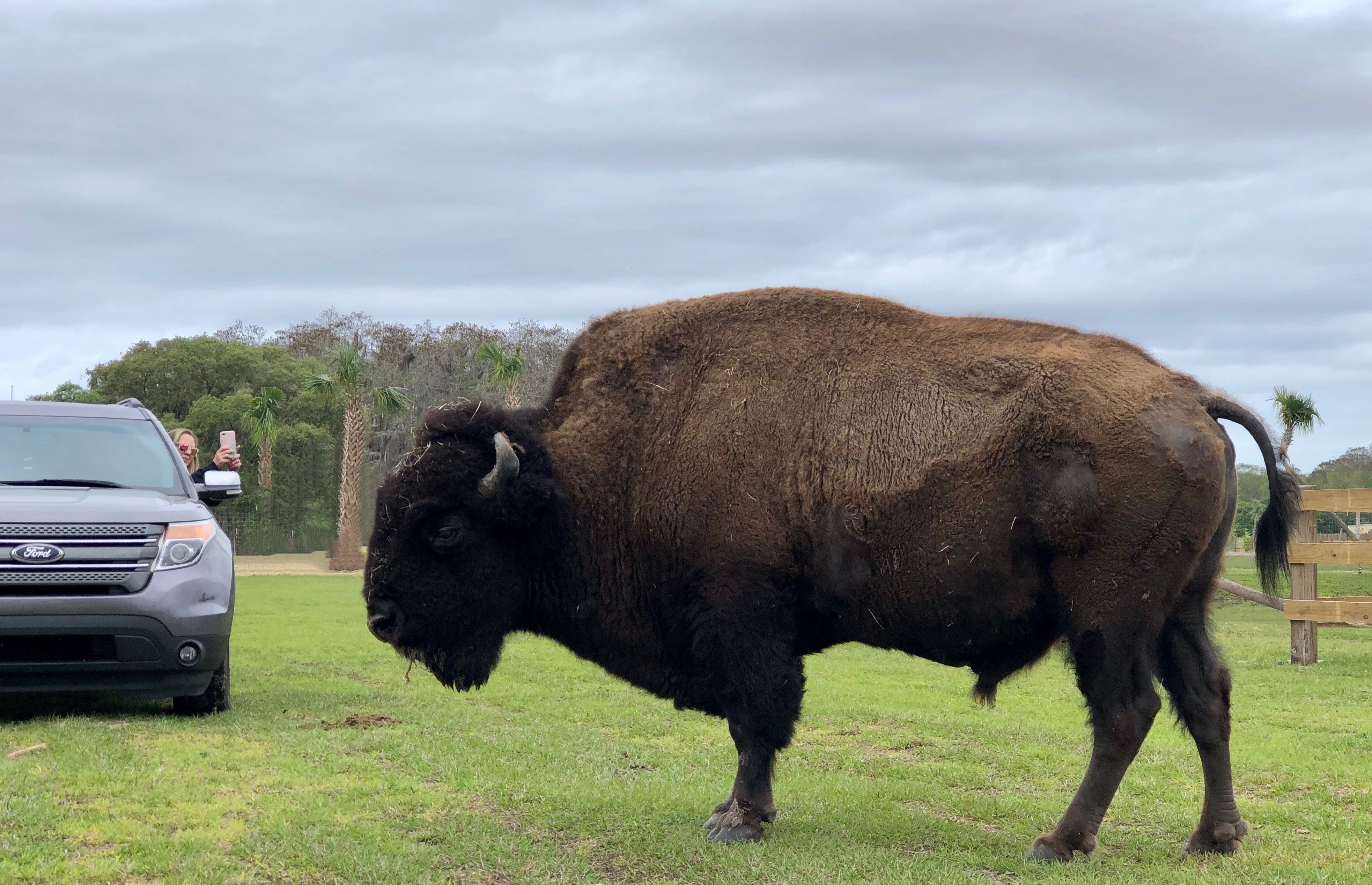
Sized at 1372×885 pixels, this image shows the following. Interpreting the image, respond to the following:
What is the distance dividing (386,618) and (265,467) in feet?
170

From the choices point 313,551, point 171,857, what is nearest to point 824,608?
point 171,857

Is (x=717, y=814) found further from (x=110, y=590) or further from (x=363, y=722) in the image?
(x=110, y=590)

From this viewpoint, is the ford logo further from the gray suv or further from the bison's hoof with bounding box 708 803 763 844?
the bison's hoof with bounding box 708 803 763 844

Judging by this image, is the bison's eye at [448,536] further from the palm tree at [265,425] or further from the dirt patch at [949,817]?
the palm tree at [265,425]

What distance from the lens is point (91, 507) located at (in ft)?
27.9

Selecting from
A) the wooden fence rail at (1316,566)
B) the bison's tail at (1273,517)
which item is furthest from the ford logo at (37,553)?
the wooden fence rail at (1316,566)

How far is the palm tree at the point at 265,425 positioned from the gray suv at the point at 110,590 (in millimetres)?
42377

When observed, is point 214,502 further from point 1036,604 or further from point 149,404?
point 149,404

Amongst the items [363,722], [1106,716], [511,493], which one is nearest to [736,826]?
[1106,716]

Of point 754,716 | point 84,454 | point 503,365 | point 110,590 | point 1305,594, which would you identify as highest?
point 503,365

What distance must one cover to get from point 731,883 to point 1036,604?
6.54ft

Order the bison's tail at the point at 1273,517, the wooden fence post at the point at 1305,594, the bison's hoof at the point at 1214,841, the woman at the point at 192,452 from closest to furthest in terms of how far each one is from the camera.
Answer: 1. the bison's hoof at the point at 1214,841
2. the bison's tail at the point at 1273,517
3. the woman at the point at 192,452
4. the wooden fence post at the point at 1305,594

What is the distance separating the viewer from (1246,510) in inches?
1046

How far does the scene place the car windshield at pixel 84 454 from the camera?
30.7ft
